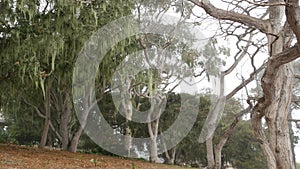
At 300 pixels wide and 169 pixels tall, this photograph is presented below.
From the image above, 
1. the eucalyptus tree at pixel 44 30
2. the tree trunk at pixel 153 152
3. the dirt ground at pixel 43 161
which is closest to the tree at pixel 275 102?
the dirt ground at pixel 43 161

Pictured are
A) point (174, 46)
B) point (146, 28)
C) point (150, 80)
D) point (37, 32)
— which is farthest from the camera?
point (174, 46)

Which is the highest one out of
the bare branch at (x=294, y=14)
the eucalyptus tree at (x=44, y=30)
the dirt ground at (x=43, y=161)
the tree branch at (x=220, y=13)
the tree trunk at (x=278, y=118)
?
the eucalyptus tree at (x=44, y=30)

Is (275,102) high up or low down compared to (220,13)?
down

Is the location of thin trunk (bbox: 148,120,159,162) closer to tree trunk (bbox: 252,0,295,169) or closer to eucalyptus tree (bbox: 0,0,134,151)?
eucalyptus tree (bbox: 0,0,134,151)

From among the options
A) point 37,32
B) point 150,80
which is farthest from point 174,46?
point 37,32

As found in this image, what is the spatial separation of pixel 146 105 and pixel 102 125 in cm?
219

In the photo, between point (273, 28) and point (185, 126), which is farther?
point (185, 126)

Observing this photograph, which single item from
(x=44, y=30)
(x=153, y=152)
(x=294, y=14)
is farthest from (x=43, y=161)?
(x=153, y=152)

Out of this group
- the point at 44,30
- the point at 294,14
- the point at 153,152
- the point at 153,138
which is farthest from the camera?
the point at 153,138

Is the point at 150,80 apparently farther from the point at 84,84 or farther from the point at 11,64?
the point at 11,64

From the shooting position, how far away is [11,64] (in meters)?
5.75

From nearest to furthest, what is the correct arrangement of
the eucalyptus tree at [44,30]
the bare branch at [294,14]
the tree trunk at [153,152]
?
the bare branch at [294,14]
the eucalyptus tree at [44,30]
the tree trunk at [153,152]

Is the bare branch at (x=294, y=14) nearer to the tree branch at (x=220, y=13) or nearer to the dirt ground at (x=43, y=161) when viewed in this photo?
the tree branch at (x=220, y=13)

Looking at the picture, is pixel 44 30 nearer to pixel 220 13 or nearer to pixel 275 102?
pixel 220 13
